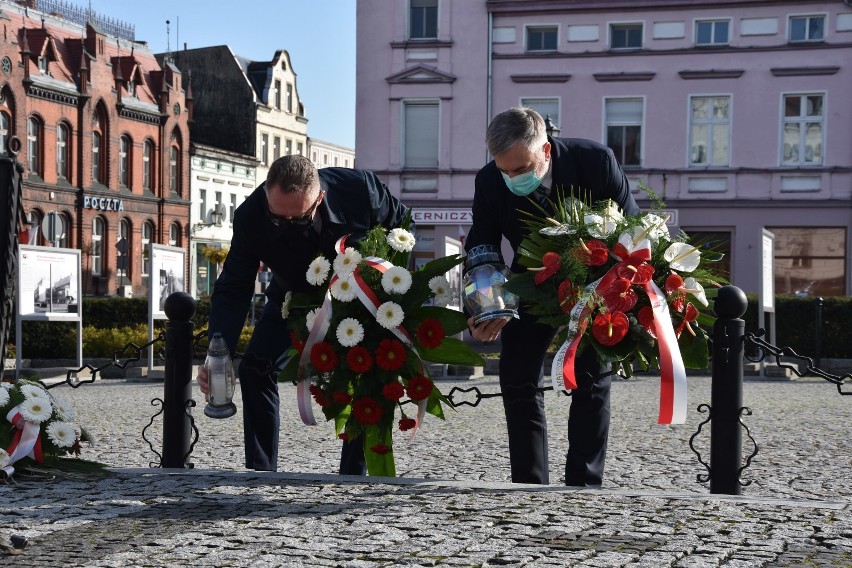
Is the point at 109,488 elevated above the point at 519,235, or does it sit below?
below

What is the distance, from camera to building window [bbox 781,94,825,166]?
98.5 feet

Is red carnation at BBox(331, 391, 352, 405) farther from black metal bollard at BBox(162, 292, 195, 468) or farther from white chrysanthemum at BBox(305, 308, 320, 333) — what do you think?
black metal bollard at BBox(162, 292, 195, 468)

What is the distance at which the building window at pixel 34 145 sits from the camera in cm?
4719

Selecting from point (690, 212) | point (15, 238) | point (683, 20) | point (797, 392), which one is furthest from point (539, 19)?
point (15, 238)

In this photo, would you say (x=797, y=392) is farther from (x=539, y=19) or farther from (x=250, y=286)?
(x=539, y=19)

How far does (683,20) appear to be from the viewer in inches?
1222

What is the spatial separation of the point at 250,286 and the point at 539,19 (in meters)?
27.2

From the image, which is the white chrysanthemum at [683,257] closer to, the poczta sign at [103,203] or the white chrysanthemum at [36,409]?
the white chrysanthemum at [36,409]

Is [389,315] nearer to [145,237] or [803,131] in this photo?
[803,131]

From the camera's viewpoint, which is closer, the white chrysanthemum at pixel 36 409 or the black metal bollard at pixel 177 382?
the white chrysanthemum at pixel 36 409

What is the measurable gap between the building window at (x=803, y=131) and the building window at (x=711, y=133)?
4.66 feet

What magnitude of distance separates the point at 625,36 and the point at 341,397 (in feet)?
91.3

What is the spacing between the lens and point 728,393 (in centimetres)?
514

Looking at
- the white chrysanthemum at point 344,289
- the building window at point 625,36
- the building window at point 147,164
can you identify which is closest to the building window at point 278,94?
the building window at point 147,164
